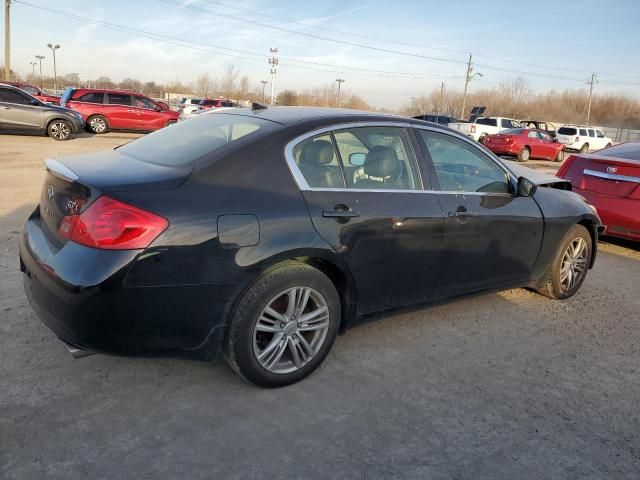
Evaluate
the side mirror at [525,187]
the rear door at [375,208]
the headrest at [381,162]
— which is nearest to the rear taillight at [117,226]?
the rear door at [375,208]

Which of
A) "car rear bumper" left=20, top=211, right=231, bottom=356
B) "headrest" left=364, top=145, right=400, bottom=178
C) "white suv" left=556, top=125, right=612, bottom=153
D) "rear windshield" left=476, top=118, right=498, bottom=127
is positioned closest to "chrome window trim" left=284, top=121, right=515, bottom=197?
"headrest" left=364, top=145, right=400, bottom=178

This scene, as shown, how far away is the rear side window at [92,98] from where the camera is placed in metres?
19.9

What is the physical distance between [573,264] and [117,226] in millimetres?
4069

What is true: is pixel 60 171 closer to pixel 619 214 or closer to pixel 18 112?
pixel 619 214

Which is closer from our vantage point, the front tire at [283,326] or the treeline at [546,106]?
the front tire at [283,326]

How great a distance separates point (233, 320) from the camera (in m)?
2.85

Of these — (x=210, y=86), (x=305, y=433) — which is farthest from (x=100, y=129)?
(x=210, y=86)

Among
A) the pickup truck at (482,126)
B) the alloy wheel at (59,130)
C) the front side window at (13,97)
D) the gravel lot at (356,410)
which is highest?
the pickup truck at (482,126)

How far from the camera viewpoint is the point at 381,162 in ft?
11.6

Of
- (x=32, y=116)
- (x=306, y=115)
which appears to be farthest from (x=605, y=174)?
(x=32, y=116)

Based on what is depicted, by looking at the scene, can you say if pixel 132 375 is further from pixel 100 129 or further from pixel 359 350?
pixel 100 129

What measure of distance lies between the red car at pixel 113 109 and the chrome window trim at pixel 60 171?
728 inches

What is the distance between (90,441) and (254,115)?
2.18 m

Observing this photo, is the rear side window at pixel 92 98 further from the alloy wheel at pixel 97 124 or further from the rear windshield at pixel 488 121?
the rear windshield at pixel 488 121
